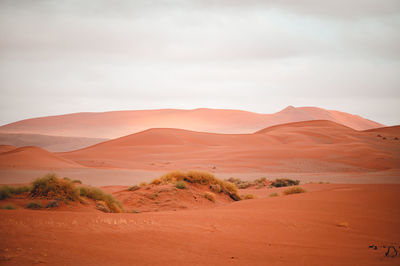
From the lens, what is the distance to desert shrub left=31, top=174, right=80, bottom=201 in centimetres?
959

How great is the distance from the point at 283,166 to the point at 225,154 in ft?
34.8

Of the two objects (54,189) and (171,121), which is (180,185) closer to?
(54,189)

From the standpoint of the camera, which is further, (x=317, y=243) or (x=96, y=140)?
(x=96, y=140)

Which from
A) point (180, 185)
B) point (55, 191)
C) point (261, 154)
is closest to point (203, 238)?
point (55, 191)

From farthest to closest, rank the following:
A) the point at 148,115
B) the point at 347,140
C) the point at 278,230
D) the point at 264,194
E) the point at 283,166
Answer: the point at 148,115 → the point at 347,140 → the point at 283,166 → the point at 264,194 → the point at 278,230

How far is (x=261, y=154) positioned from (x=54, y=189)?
3279cm

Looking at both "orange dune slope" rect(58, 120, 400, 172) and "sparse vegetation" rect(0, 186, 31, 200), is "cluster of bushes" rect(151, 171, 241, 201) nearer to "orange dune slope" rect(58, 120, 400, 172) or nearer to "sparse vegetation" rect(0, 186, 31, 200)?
"sparse vegetation" rect(0, 186, 31, 200)

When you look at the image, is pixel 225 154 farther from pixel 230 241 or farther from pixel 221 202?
pixel 230 241

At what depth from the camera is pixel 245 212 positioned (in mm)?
8719

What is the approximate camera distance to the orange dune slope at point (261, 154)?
3369cm

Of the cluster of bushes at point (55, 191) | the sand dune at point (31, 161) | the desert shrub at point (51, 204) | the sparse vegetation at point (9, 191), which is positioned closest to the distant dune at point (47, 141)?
the sand dune at point (31, 161)

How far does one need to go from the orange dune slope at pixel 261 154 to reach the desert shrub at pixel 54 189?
73.8 ft

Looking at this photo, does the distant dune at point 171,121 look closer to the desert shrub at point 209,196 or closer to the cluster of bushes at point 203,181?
the cluster of bushes at point 203,181

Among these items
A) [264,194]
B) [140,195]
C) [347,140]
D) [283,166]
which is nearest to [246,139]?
[347,140]
